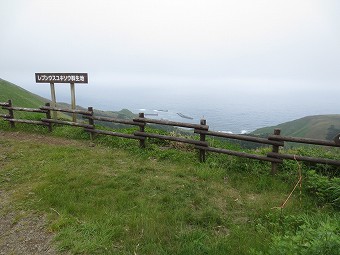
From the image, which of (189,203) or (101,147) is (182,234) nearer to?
(189,203)

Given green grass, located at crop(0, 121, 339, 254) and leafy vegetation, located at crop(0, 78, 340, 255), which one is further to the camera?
green grass, located at crop(0, 121, 339, 254)

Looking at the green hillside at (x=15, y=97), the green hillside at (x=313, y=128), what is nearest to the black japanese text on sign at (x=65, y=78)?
the green hillside at (x=15, y=97)

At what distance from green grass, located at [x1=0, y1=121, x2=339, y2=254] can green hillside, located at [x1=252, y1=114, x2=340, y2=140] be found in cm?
9900

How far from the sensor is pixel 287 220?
4.87m

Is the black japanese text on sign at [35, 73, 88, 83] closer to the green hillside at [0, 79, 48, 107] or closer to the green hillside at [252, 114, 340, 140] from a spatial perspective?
the green hillside at [0, 79, 48, 107]

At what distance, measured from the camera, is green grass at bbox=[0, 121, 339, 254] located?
4355mm

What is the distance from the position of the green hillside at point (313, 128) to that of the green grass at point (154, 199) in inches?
3898

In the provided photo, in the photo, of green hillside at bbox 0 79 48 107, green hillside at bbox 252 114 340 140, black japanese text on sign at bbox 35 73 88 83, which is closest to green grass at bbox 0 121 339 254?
black japanese text on sign at bbox 35 73 88 83

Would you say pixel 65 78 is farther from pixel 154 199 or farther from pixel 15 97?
pixel 15 97

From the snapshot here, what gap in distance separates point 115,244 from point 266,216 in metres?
2.97

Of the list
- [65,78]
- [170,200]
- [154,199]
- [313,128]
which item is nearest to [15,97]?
[65,78]

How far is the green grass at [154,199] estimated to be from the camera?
4.36 meters

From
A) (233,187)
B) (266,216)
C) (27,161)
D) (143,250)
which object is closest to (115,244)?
(143,250)

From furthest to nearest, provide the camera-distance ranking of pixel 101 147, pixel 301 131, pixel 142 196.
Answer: pixel 301 131
pixel 101 147
pixel 142 196
